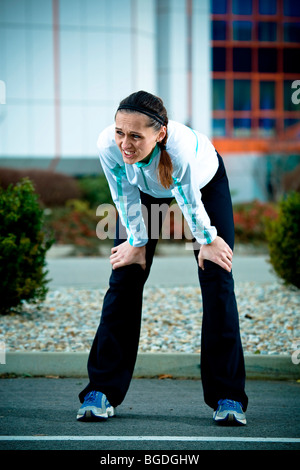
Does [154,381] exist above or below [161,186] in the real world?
below

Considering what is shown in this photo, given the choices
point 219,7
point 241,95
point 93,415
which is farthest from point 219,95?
point 93,415

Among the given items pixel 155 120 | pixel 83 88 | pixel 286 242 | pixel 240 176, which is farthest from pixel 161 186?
pixel 240 176

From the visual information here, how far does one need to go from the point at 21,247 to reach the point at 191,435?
2.82m

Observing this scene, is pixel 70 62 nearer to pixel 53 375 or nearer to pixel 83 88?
pixel 83 88

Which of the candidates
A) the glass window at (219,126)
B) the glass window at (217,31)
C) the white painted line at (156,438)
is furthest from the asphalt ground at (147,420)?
the glass window at (217,31)

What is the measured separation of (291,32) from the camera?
28.9 meters

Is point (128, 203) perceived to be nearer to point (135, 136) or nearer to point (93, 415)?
point (135, 136)

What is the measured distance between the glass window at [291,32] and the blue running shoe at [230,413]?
2745 cm

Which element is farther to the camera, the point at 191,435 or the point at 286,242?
the point at 286,242

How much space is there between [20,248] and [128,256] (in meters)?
2.34

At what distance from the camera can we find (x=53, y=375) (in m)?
5.07

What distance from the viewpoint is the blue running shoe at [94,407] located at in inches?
146

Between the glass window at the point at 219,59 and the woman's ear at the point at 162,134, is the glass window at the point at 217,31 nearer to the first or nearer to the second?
the glass window at the point at 219,59
